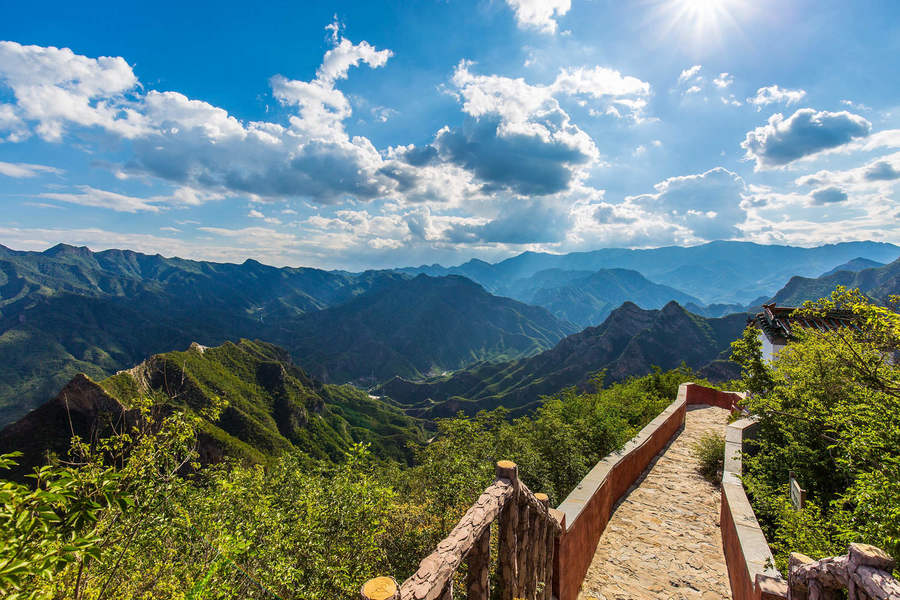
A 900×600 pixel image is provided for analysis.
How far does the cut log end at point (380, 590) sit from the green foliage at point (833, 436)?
4.55 m

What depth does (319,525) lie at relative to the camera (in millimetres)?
7363

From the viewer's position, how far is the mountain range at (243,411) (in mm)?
61406

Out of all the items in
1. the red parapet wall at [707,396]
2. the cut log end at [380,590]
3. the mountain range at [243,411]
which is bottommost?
the mountain range at [243,411]

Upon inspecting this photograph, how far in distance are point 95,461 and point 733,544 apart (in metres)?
10.8

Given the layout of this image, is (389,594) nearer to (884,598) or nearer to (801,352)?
(884,598)

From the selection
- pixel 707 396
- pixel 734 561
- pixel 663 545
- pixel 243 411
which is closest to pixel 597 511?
pixel 663 545

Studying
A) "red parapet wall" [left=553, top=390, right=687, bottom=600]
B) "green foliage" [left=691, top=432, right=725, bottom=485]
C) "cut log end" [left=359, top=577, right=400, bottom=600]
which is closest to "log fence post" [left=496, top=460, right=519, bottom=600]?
"cut log end" [left=359, top=577, right=400, bottom=600]

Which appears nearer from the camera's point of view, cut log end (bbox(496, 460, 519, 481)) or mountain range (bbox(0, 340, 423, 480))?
cut log end (bbox(496, 460, 519, 481))

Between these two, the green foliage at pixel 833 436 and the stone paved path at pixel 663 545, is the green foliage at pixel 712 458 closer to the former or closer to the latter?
the stone paved path at pixel 663 545

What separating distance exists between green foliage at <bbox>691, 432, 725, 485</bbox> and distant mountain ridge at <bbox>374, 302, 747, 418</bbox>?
397 ft

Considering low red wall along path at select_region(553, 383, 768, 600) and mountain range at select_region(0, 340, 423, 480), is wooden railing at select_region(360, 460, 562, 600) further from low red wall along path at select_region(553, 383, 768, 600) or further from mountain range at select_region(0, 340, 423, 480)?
mountain range at select_region(0, 340, 423, 480)

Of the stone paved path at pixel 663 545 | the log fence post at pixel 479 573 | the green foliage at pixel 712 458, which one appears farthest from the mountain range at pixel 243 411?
the log fence post at pixel 479 573

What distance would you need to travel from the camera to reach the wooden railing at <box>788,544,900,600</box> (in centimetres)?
276

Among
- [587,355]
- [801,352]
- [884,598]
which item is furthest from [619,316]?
[884,598]
